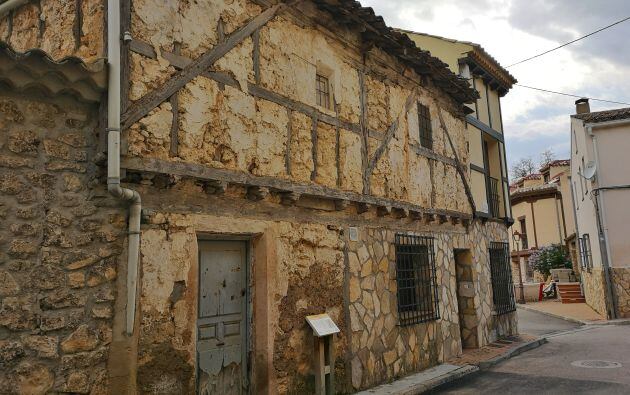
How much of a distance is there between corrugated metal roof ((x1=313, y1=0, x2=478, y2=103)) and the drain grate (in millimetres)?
5807

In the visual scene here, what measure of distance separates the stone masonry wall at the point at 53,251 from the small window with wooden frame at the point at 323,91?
134 inches

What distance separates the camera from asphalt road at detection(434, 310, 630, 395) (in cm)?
685

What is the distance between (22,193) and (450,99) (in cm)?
867

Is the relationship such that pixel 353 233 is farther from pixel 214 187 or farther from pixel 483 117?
pixel 483 117

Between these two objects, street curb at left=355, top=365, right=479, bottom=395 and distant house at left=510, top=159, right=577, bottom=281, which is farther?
distant house at left=510, top=159, right=577, bottom=281

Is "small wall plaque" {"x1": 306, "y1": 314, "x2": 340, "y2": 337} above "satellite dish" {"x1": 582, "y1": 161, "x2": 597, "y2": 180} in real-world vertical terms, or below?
below

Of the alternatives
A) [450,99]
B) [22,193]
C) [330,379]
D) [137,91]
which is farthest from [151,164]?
[450,99]

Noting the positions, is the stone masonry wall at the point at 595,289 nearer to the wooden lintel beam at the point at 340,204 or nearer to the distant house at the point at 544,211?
the distant house at the point at 544,211

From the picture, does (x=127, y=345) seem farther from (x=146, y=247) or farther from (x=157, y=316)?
(x=146, y=247)

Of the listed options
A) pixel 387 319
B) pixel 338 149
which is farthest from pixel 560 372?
pixel 338 149

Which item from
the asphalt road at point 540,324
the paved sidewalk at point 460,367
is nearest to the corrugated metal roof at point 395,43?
the paved sidewalk at point 460,367

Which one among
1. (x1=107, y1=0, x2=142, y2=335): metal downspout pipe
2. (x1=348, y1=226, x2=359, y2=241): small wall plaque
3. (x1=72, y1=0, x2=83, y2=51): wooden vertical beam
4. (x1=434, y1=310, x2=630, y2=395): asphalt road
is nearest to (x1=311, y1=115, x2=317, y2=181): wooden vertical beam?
(x1=348, y1=226, x2=359, y2=241): small wall plaque

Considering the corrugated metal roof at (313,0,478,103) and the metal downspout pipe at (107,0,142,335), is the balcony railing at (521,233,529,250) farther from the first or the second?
the metal downspout pipe at (107,0,142,335)

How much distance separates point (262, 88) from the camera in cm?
570
